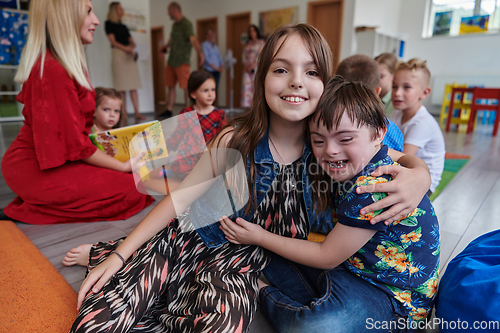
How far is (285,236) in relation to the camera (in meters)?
0.89

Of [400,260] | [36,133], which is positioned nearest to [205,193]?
[400,260]

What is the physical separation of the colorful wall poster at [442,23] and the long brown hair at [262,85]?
22.3 feet

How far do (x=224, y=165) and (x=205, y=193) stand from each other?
0.10 metres

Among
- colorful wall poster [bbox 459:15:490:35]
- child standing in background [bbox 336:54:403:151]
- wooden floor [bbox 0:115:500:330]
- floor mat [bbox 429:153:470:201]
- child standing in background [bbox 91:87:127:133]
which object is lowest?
wooden floor [bbox 0:115:500:330]

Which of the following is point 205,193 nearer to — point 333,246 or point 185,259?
point 185,259

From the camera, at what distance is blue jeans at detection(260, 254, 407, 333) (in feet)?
2.35

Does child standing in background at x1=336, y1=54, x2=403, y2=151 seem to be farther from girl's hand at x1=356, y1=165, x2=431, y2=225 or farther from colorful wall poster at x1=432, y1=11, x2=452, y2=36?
colorful wall poster at x1=432, y1=11, x2=452, y2=36

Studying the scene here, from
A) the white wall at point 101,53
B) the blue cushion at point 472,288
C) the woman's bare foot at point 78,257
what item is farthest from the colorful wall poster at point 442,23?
the woman's bare foot at point 78,257

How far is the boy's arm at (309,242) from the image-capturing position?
2.36ft

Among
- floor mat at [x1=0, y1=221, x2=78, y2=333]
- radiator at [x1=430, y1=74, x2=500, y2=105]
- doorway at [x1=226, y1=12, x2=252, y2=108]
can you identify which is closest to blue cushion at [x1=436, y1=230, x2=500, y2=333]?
floor mat at [x1=0, y1=221, x2=78, y2=333]

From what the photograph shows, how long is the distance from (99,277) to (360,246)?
0.61m

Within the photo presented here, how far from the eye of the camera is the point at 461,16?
604 cm

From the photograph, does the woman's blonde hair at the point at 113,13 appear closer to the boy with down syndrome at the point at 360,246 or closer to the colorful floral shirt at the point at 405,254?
the boy with down syndrome at the point at 360,246

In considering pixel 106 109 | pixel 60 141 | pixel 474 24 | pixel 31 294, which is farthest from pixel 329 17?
pixel 31 294
